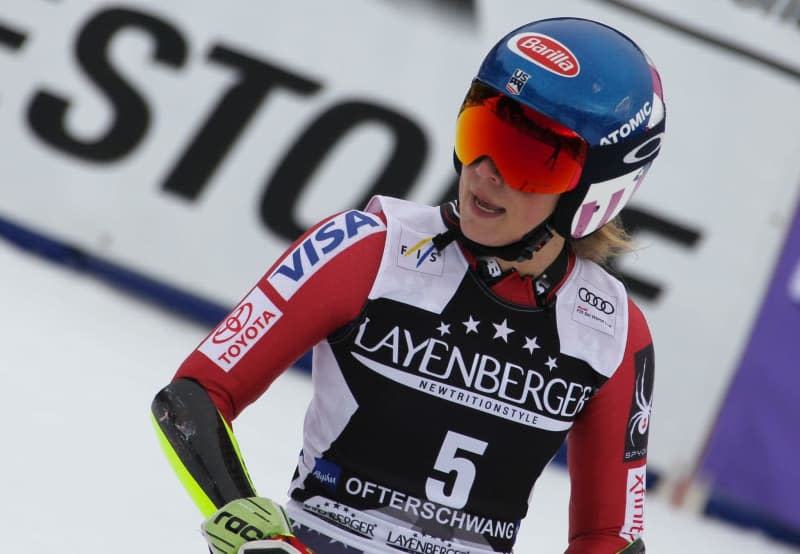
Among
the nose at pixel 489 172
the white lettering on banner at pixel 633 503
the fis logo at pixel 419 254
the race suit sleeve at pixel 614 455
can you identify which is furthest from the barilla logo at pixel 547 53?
the white lettering on banner at pixel 633 503

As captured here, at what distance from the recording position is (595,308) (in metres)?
2.15

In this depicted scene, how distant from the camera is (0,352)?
4.47 metres

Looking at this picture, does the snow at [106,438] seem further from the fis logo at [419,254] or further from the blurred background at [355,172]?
the fis logo at [419,254]

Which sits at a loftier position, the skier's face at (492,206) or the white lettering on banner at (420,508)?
the skier's face at (492,206)

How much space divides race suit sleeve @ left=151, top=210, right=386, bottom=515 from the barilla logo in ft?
1.17

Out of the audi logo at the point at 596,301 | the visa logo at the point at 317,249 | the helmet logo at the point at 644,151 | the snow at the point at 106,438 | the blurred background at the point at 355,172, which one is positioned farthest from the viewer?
the blurred background at the point at 355,172

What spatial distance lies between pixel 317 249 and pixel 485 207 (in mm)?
272

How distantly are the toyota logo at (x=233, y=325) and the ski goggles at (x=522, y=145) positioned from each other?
0.42 metres

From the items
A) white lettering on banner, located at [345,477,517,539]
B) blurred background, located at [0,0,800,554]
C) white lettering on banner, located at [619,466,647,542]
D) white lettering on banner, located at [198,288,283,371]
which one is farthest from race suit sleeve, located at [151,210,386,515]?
blurred background, located at [0,0,800,554]

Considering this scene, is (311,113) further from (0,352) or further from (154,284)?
(0,352)

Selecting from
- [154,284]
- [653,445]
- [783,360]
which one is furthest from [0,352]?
[783,360]

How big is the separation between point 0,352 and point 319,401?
9.04 ft

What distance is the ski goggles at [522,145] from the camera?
1.96 m

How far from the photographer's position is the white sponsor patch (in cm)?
212
